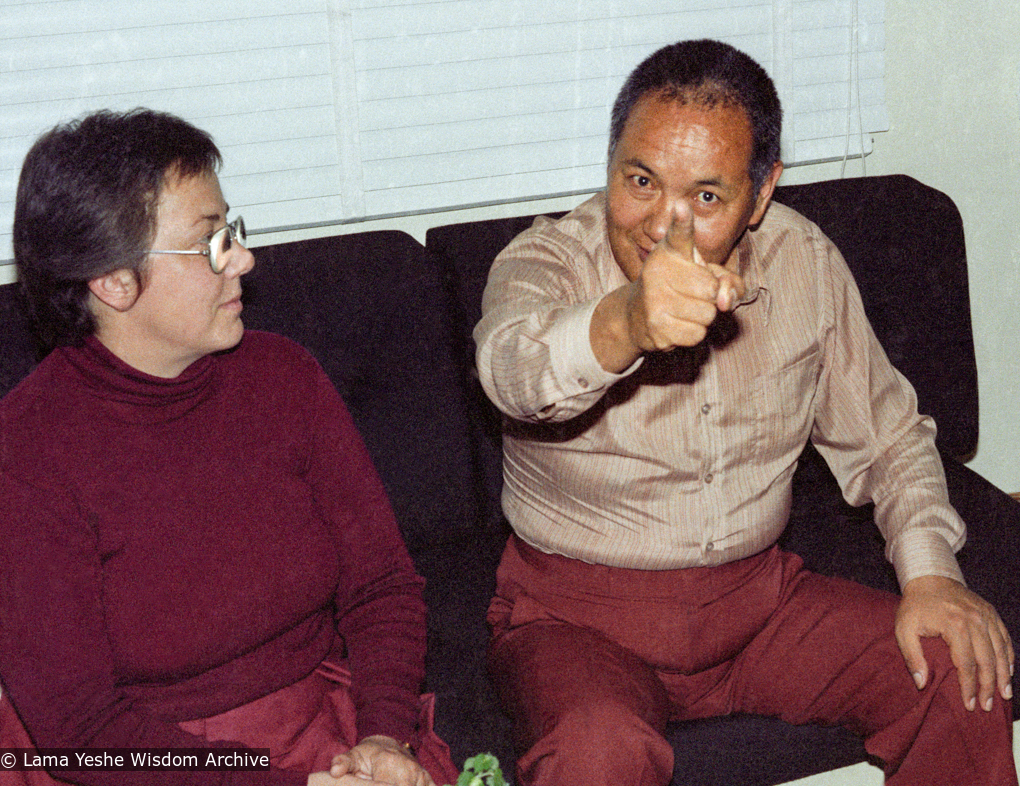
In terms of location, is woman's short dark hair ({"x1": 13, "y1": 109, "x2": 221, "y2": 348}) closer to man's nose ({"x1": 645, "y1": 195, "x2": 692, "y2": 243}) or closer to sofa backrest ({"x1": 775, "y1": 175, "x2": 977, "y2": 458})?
man's nose ({"x1": 645, "y1": 195, "x2": 692, "y2": 243})

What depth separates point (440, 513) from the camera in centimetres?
208

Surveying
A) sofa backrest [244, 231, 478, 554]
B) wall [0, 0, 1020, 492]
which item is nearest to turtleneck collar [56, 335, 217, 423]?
sofa backrest [244, 231, 478, 554]

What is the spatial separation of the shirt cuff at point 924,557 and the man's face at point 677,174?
529 mm

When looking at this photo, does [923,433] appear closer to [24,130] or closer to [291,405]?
[291,405]

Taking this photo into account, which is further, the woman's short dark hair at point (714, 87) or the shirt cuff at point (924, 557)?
the shirt cuff at point (924, 557)

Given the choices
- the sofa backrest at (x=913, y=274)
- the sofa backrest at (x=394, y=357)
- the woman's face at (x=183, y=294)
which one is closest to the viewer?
the woman's face at (x=183, y=294)

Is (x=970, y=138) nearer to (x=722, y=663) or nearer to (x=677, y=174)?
(x=677, y=174)

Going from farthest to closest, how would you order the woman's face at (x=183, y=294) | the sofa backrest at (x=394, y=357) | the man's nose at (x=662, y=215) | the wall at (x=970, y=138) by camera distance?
1. the wall at (x=970, y=138)
2. the sofa backrest at (x=394, y=357)
3. the man's nose at (x=662, y=215)
4. the woman's face at (x=183, y=294)

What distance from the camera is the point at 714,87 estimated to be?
157cm

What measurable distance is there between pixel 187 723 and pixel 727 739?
30.0 inches

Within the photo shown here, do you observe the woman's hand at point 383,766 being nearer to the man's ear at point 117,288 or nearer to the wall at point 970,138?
the man's ear at point 117,288

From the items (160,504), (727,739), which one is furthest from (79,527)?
(727,739)

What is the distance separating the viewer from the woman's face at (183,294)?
1.43m

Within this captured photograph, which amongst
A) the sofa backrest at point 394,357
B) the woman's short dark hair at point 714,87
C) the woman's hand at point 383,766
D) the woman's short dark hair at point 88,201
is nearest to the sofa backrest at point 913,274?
the sofa backrest at point 394,357
